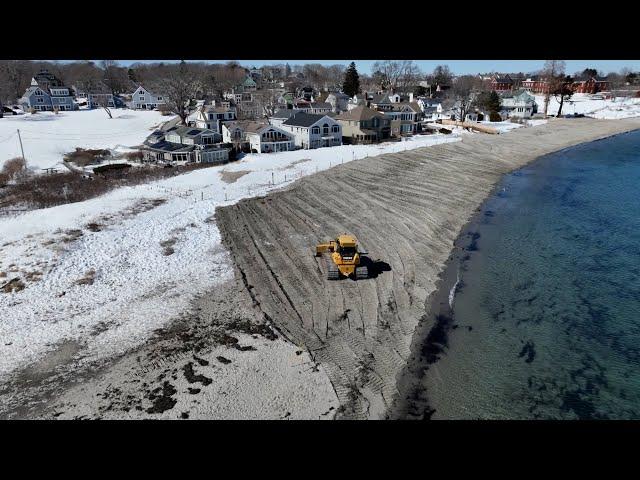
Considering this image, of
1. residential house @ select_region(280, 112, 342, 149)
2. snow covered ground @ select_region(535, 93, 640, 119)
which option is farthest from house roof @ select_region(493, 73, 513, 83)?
residential house @ select_region(280, 112, 342, 149)

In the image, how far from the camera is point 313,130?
4812 cm

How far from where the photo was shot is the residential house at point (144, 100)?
275ft

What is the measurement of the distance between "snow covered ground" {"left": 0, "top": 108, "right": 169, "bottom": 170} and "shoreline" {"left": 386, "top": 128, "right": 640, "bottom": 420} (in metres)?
38.7

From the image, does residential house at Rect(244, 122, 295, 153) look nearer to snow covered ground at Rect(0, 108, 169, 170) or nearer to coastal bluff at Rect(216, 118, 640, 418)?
coastal bluff at Rect(216, 118, 640, 418)

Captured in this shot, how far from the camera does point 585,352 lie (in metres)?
15.5

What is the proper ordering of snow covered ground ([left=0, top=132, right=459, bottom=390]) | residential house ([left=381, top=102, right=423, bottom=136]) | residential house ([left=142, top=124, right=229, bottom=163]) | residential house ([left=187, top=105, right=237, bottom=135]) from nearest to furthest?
snow covered ground ([left=0, top=132, right=459, bottom=390]), residential house ([left=142, top=124, right=229, bottom=163]), residential house ([left=187, top=105, right=237, bottom=135]), residential house ([left=381, top=102, right=423, bottom=136])

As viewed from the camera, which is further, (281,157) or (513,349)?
(281,157)

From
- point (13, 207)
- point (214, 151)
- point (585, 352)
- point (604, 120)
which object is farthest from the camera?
point (604, 120)

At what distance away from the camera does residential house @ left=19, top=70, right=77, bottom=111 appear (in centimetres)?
7344

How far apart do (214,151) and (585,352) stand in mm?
35819

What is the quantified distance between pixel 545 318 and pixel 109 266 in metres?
19.3

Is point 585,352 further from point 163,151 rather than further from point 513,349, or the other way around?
point 163,151
